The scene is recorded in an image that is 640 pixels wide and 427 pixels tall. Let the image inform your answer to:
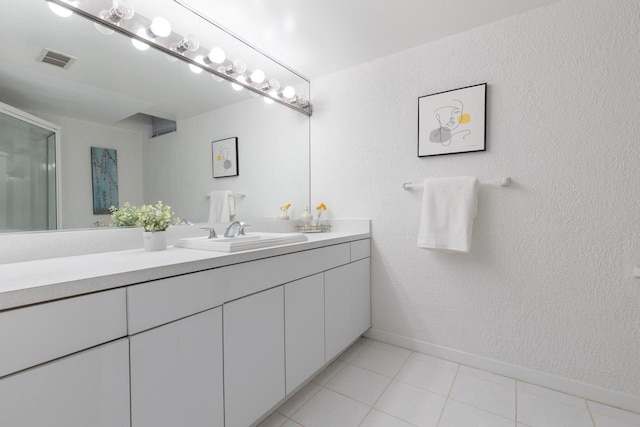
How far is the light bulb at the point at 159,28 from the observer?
1.41 meters

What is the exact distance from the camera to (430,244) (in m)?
1.86

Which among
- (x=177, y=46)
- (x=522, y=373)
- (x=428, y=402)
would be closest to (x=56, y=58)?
(x=177, y=46)

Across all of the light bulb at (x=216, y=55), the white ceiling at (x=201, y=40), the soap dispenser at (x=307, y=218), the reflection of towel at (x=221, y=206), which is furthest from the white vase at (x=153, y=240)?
the soap dispenser at (x=307, y=218)

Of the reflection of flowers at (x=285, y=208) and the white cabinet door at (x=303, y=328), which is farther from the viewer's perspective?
the reflection of flowers at (x=285, y=208)

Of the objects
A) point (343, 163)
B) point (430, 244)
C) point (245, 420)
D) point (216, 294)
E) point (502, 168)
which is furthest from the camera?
point (343, 163)

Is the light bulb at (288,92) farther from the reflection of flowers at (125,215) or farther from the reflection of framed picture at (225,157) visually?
the reflection of flowers at (125,215)

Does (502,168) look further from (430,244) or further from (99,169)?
(99,169)

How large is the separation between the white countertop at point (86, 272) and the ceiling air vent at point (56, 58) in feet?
2.58

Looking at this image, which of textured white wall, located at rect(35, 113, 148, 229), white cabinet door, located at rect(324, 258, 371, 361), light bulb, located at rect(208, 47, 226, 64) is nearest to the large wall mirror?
textured white wall, located at rect(35, 113, 148, 229)

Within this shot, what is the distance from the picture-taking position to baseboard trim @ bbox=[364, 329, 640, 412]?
149cm

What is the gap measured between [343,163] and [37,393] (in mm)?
2017

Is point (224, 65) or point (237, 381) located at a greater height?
point (224, 65)

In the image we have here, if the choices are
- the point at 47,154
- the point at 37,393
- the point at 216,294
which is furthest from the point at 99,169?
the point at 37,393

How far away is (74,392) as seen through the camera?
761mm
